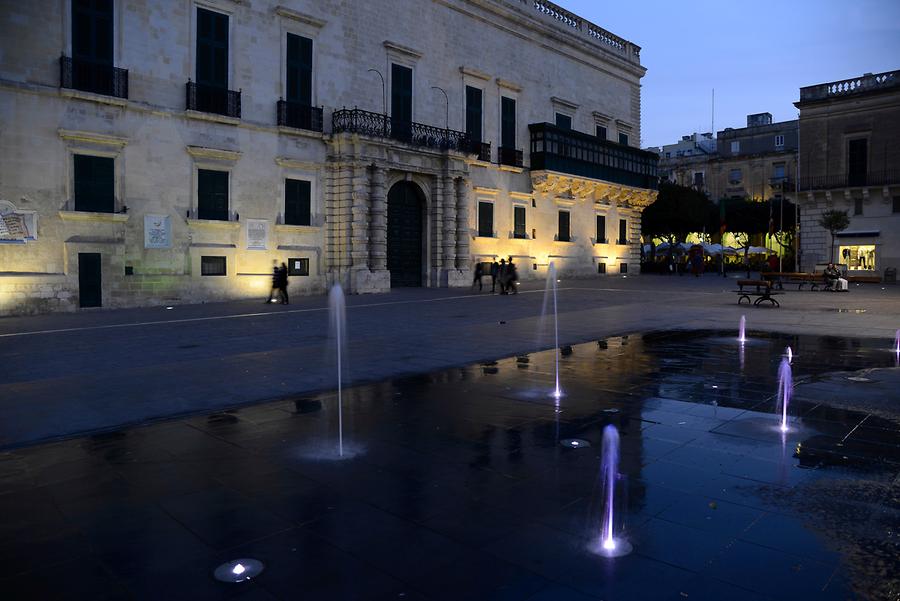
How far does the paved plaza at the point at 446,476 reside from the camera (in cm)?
304

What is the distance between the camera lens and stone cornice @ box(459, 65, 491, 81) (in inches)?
1169

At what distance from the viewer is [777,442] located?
5.22 metres

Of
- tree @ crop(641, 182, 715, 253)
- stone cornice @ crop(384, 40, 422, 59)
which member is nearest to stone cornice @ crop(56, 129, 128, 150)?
stone cornice @ crop(384, 40, 422, 59)

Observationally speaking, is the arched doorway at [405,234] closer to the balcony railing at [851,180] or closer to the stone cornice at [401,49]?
the stone cornice at [401,49]

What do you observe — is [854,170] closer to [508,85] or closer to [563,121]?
[563,121]

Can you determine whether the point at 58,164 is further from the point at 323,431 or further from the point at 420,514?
the point at 420,514

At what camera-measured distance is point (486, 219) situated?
3112 centimetres

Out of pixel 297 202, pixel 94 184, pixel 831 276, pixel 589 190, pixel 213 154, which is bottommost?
pixel 831 276

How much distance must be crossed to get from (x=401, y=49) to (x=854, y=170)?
101ft

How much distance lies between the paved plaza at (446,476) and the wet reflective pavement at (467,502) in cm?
2

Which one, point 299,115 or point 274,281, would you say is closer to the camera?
point 274,281

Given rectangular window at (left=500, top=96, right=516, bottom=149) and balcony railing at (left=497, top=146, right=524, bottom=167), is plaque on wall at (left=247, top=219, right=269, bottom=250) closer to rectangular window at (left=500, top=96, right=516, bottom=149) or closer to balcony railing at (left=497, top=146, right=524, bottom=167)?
balcony railing at (left=497, top=146, right=524, bottom=167)

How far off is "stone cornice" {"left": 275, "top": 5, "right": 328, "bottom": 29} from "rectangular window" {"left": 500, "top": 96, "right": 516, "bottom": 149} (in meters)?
11.3

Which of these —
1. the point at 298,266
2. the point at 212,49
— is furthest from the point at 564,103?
the point at 212,49
